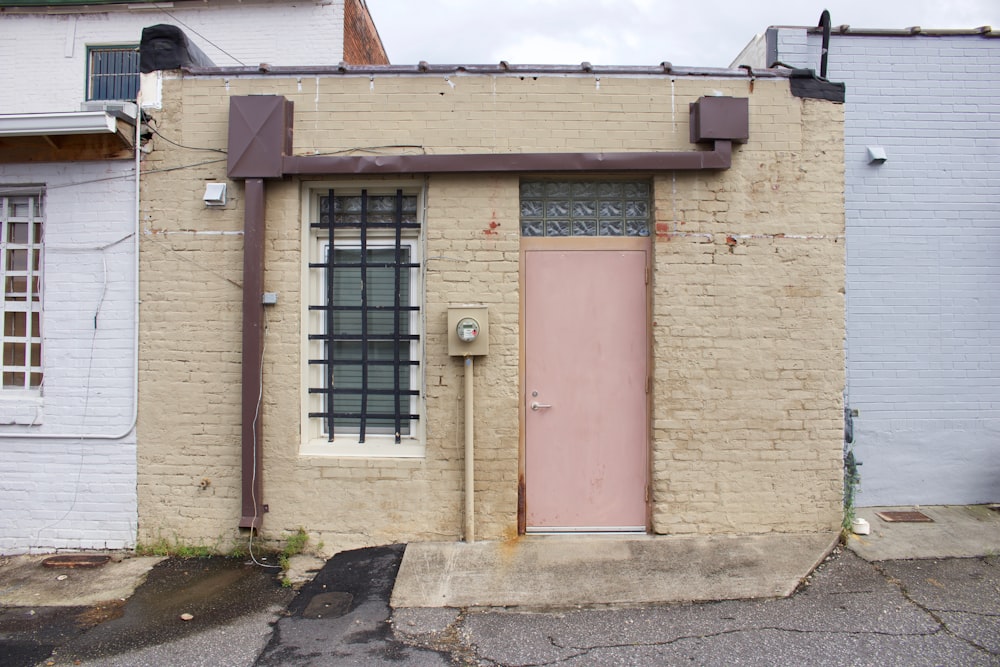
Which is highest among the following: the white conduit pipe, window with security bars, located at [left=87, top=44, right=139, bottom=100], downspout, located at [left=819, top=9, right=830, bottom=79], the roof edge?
window with security bars, located at [left=87, top=44, right=139, bottom=100]

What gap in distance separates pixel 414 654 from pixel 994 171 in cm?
604

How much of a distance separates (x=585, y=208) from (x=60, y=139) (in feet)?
13.3

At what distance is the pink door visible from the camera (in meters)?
4.84

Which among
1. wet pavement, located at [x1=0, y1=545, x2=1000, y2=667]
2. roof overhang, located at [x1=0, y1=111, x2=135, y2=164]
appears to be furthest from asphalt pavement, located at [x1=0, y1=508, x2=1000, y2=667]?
roof overhang, located at [x1=0, y1=111, x2=135, y2=164]

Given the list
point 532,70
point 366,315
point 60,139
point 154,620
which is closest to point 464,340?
point 366,315

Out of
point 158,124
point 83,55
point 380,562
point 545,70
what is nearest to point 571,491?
point 380,562

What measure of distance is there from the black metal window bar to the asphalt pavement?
1124 millimetres

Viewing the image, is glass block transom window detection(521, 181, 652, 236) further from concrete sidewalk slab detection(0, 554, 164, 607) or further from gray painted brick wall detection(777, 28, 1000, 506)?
concrete sidewalk slab detection(0, 554, 164, 607)

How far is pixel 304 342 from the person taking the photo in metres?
4.87

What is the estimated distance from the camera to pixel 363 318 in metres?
4.92

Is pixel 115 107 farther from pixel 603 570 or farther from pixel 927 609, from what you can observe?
pixel 927 609

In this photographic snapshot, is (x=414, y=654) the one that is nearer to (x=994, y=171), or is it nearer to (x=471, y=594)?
(x=471, y=594)

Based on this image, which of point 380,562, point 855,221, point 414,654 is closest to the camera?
point 414,654

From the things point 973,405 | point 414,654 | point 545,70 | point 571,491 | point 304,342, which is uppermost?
point 545,70
